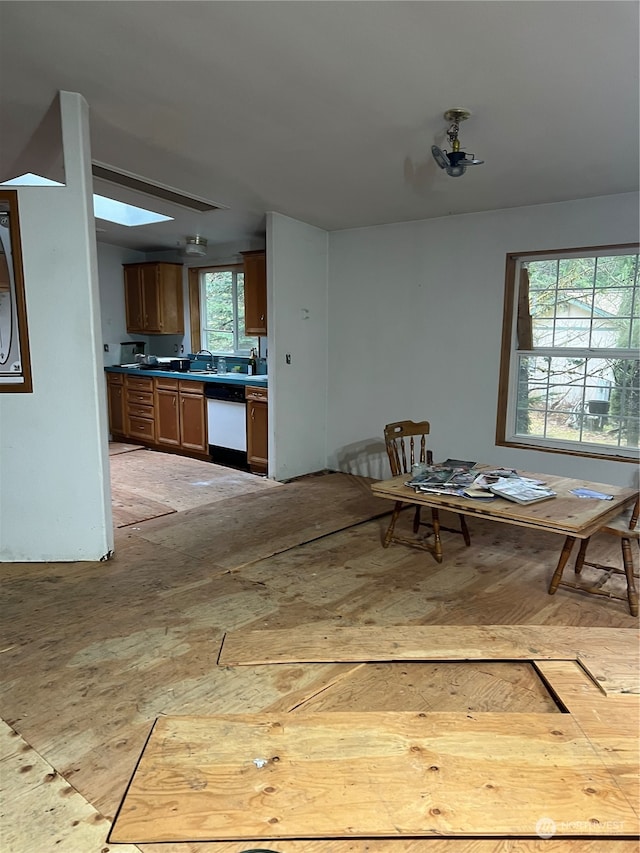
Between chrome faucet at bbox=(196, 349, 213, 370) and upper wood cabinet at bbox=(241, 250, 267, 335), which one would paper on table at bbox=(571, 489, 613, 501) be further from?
chrome faucet at bbox=(196, 349, 213, 370)

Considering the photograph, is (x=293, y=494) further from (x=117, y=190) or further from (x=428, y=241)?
(x=117, y=190)

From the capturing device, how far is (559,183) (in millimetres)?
3746

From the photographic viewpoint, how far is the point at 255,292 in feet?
18.6

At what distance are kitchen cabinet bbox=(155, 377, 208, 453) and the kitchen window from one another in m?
0.81

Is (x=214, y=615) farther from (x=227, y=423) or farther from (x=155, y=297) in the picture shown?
(x=155, y=297)

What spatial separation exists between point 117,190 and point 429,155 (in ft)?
8.38

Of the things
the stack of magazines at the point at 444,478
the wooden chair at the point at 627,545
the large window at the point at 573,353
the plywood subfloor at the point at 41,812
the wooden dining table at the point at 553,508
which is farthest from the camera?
the large window at the point at 573,353

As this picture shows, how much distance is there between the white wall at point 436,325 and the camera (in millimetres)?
4184

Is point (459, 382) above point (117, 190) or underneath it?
underneath

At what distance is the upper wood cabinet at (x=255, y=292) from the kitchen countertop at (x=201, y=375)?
0.51 metres

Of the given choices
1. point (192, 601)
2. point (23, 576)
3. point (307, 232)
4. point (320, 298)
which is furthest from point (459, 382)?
point (23, 576)

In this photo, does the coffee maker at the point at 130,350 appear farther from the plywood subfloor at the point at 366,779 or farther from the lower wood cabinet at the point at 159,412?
the plywood subfloor at the point at 366,779

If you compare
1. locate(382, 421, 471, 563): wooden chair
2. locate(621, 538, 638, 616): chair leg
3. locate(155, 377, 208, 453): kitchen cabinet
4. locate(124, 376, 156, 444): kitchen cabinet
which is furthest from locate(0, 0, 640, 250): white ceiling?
locate(124, 376, 156, 444): kitchen cabinet

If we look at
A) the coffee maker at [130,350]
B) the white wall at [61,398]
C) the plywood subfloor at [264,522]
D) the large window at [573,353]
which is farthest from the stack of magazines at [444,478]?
the coffee maker at [130,350]
